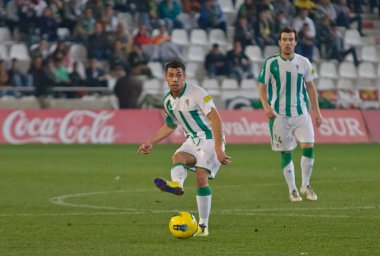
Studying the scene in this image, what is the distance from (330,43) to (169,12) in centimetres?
523

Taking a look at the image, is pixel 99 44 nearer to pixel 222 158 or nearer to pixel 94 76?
pixel 94 76

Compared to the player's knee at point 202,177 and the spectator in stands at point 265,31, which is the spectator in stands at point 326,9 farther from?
the player's knee at point 202,177

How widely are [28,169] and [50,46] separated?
10.8 meters

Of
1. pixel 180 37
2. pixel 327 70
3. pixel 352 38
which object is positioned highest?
pixel 180 37

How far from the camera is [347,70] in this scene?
114 ft

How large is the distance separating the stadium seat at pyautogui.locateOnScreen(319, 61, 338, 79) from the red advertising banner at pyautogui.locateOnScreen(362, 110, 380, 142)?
560cm

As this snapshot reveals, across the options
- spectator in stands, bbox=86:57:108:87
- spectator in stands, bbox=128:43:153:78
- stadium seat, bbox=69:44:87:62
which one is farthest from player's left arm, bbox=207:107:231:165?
stadium seat, bbox=69:44:87:62

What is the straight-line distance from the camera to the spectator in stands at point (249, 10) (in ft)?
108

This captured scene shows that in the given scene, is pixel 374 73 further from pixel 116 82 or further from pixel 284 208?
pixel 284 208

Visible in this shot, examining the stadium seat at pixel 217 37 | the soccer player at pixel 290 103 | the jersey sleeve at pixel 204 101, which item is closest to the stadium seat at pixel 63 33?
the stadium seat at pixel 217 37

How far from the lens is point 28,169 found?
64.9 feet

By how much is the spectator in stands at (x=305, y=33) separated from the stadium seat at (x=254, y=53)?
1.12m

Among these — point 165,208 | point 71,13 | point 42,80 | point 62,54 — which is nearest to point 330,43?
point 71,13

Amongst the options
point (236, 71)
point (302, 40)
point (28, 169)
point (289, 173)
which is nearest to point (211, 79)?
point (236, 71)
